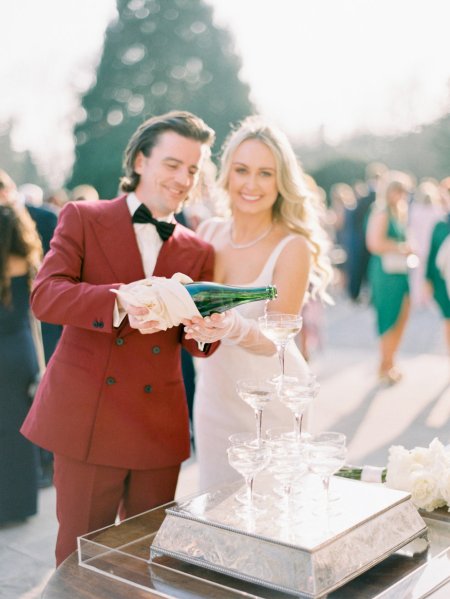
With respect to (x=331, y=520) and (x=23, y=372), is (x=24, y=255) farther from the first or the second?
(x=331, y=520)

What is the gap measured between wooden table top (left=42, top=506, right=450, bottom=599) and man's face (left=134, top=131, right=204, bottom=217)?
1151 mm

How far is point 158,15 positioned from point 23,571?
90.2 ft

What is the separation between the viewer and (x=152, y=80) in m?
27.6

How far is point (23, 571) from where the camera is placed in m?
3.79

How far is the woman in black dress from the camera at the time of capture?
4325 millimetres

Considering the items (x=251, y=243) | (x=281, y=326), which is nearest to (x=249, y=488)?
(x=281, y=326)

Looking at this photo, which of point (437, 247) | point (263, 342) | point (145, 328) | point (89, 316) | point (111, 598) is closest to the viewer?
point (111, 598)

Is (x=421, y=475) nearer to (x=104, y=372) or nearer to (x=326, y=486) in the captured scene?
(x=326, y=486)

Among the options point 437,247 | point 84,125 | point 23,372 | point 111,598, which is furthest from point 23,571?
point 84,125

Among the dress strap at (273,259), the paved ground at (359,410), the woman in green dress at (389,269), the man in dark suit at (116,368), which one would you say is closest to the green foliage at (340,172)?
the paved ground at (359,410)

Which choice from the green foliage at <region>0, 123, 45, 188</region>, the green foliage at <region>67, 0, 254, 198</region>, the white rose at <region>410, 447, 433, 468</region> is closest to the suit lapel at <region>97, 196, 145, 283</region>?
the white rose at <region>410, 447, 433, 468</region>

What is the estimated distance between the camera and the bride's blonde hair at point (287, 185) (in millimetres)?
2955

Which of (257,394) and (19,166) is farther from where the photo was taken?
(19,166)

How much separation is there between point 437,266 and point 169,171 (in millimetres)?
5448
